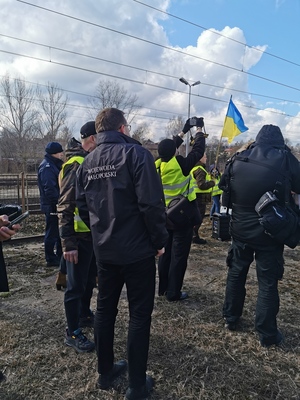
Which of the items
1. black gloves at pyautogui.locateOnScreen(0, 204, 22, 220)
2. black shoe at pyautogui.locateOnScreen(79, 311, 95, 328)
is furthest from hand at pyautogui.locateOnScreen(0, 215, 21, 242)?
black shoe at pyautogui.locateOnScreen(79, 311, 95, 328)

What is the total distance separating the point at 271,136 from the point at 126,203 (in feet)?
5.55

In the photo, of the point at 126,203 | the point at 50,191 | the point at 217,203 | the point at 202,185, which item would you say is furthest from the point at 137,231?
the point at 217,203

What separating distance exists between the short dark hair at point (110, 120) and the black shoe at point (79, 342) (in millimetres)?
1875

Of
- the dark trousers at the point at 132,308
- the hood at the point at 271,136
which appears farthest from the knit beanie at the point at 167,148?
the dark trousers at the point at 132,308

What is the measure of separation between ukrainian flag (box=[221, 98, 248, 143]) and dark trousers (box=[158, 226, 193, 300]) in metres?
5.69

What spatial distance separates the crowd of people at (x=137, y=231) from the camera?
7.00 ft

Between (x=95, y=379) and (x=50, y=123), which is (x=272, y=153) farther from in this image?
(x=50, y=123)

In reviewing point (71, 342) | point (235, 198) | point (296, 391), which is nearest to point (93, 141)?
point (235, 198)

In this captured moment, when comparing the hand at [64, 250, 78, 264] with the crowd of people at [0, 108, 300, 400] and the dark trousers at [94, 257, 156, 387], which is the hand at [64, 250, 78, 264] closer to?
the crowd of people at [0, 108, 300, 400]

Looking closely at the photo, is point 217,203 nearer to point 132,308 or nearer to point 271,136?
point 271,136

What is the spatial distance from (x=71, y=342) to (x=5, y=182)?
349 inches

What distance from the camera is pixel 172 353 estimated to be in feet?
9.25

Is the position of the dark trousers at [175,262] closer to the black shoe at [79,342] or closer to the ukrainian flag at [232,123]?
the black shoe at [79,342]

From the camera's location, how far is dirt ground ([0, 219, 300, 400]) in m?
2.36
